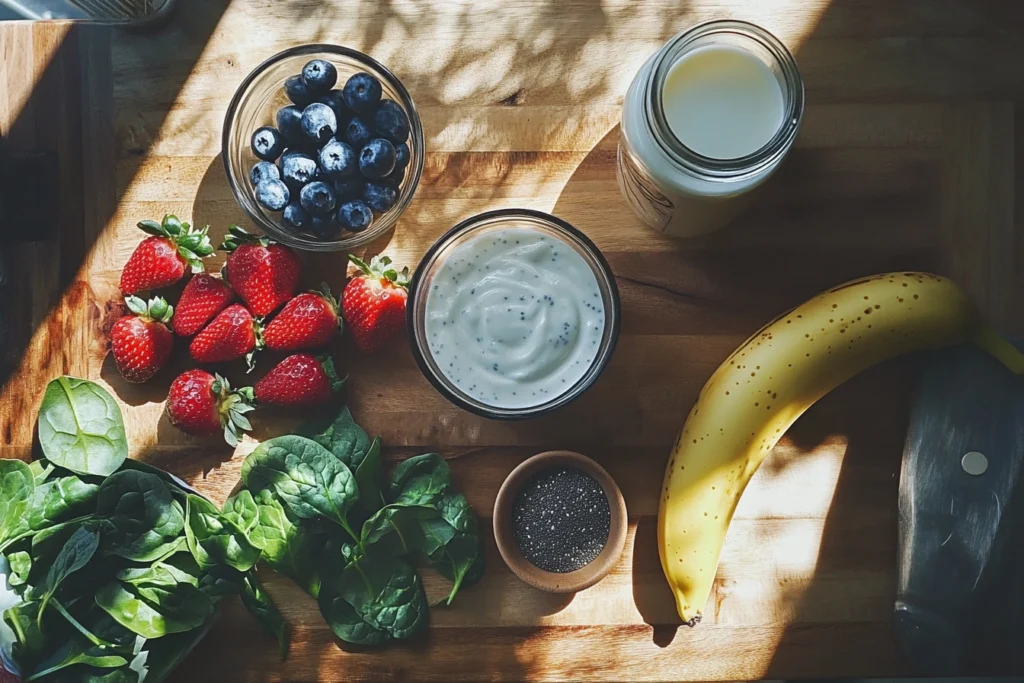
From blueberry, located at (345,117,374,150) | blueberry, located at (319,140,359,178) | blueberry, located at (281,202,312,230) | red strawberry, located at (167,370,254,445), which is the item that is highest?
blueberry, located at (345,117,374,150)

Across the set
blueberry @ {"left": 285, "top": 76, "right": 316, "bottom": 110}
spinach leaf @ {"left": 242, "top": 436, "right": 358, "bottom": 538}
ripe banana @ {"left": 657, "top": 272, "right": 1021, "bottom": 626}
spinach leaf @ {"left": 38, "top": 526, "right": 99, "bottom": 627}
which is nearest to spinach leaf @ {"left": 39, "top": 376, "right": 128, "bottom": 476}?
spinach leaf @ {"left": 38, "top": 526, "right": 99, "bottom": 627}

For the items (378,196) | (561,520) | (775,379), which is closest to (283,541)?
(561,520)

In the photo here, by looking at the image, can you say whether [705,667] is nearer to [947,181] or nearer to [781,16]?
[947,181]

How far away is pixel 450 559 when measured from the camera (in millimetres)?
1228

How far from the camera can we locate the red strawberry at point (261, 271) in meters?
1.23

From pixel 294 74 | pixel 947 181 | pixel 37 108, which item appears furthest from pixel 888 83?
pixel 37 108

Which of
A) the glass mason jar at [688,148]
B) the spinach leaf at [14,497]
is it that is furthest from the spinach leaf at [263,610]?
the glass mason jar at [688,148]

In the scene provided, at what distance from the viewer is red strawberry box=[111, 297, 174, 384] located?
1.23 m

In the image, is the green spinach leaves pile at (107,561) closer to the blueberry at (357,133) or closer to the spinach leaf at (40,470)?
the spinach leaf at (40,470)

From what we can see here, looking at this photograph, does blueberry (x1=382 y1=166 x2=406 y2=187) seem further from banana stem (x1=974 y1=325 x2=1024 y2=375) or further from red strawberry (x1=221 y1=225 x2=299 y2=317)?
banana stem (x1=974 y1=325 x2=1024 y2=375)

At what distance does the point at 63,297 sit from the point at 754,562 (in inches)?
45.9

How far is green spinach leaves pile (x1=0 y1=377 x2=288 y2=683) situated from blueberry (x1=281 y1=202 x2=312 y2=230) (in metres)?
0.42

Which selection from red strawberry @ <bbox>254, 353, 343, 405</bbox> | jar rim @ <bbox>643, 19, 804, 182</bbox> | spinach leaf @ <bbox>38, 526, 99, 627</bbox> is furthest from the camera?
red strawberry @ <bbox>254, 353, 343, 405</bbox>

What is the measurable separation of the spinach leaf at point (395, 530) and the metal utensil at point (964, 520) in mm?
741
